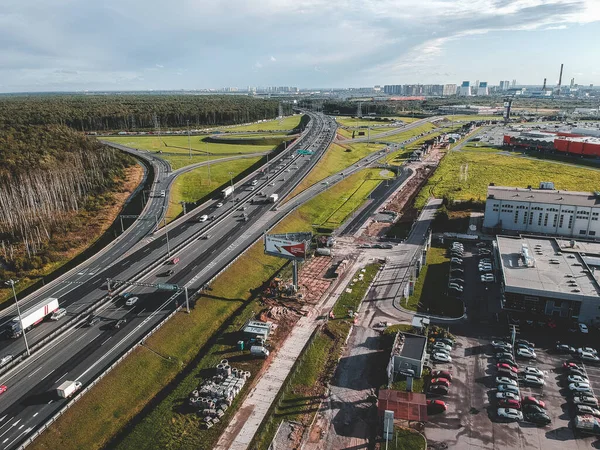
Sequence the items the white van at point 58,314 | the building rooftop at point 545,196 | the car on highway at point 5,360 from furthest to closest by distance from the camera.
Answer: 1. the building rooftop at point 545,196
2. the white van at point 58,314
3. the car on highway at point 5,360

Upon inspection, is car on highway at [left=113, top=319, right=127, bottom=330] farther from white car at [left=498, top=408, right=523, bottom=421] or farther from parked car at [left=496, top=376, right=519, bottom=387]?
parked car at [left=496, top=376, right=519, bottom=387]

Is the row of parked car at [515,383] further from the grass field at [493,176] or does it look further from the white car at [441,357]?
the grass field at [493,176]

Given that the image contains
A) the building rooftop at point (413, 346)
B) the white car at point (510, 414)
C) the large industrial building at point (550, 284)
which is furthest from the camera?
the large industrial building at point (550, 284)

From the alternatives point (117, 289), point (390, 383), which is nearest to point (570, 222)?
point (390, 383)

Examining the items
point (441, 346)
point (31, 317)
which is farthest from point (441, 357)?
point (31, 317)

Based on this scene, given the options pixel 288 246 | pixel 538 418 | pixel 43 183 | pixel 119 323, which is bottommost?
pixel 538 418

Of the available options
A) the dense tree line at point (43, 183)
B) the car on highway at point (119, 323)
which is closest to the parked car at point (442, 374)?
the car on highway at point (119, 323)

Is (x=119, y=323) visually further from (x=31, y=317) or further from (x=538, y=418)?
(x=538, y=418)
